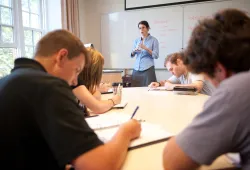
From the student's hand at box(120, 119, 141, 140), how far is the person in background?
9.71 ft

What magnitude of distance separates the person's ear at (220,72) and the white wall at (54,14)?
3868 millimetres

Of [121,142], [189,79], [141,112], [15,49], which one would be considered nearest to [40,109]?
[121,142]

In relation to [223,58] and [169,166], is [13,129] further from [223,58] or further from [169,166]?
[223,58]

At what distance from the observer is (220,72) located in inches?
27.4

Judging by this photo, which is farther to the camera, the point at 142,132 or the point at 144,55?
the point at 144,55

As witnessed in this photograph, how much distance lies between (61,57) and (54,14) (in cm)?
369

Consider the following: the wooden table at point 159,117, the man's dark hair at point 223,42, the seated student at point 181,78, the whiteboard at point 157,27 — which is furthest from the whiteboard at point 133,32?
the man's dark hair at point 223,42

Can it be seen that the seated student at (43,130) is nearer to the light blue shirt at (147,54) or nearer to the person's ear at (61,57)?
the person's ear at (61,57)

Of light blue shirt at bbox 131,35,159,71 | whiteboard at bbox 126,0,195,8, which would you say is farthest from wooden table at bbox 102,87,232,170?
whiteboard at bbox 126,0,195,8

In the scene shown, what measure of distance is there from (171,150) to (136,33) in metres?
4.04

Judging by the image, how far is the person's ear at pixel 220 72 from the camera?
0.68 meters

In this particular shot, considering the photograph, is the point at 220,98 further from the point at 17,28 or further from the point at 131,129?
the point at 17,28

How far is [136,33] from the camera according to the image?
4.52m

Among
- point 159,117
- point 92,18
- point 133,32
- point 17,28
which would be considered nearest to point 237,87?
point 159,117
